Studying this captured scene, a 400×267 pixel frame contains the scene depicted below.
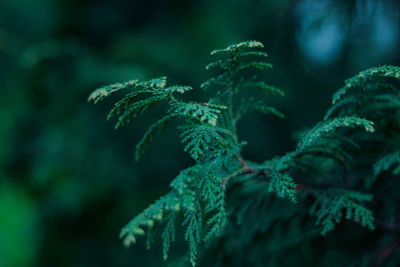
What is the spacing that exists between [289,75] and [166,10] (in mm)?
2497

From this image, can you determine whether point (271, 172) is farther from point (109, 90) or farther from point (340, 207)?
point (109, 90)

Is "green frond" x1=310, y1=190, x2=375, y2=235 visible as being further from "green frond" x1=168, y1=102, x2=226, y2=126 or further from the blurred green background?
the blurred green background

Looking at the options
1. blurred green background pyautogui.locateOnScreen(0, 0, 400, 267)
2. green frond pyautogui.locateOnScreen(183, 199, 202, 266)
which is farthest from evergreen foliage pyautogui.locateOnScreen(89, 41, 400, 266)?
blurred green background pyautogui.locateOnScreen(0, 0, 400, 267)

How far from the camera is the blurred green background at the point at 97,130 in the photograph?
340 centimetres

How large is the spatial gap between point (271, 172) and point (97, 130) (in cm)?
285

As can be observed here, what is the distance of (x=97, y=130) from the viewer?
11.2 feet

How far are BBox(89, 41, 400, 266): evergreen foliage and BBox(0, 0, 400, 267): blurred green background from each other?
1.54 meters

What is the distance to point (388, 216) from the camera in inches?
44.3

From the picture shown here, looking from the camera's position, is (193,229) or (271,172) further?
(271,172)

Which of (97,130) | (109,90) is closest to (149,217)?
(109,90)

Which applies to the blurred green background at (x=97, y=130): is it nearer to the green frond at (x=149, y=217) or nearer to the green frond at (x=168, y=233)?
the green frond at (x=168, y=233)

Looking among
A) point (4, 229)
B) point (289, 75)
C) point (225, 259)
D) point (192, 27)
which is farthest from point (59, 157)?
point (225, 259)

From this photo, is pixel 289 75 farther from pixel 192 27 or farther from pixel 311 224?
pixel 192 27

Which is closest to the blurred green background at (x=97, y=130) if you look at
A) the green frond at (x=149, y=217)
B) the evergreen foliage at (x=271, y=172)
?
the evergreen foliage at (x=271, y=172)
